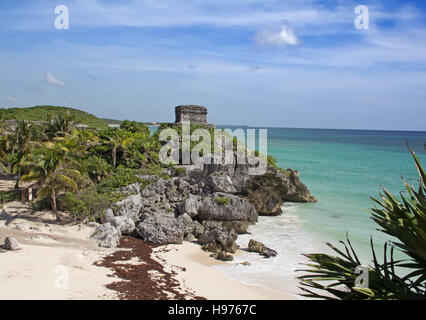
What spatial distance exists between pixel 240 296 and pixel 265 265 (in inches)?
87.1

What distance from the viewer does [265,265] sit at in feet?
33.6

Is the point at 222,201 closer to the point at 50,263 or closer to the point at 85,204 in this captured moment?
the point at 85,204

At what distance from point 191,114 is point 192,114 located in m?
0.08

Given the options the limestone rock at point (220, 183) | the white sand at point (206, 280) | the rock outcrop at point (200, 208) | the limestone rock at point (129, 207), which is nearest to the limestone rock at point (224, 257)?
the rock outcrop at point (200, 208)

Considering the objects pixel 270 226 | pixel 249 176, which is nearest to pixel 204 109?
pixel 249 176

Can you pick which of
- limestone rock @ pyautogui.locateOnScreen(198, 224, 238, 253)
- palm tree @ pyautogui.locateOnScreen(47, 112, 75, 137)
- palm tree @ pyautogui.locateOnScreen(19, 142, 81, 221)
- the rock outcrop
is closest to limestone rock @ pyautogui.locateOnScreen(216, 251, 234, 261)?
the rock outcrop

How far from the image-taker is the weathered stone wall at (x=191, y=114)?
24.3 metres

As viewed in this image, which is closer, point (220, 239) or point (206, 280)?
point (206, 280)

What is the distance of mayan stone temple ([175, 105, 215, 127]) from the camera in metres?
24.4

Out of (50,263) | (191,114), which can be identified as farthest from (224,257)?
(191,114)

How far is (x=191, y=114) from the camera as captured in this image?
24594mm

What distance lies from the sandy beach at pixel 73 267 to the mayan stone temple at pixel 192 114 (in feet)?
45.7

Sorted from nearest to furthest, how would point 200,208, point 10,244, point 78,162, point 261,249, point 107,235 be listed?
1. point 10,244
2. point 107,235
3. point 261,249
4. point 78,162
5. point 200,208

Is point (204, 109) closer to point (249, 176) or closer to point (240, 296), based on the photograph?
point (249, 176)
